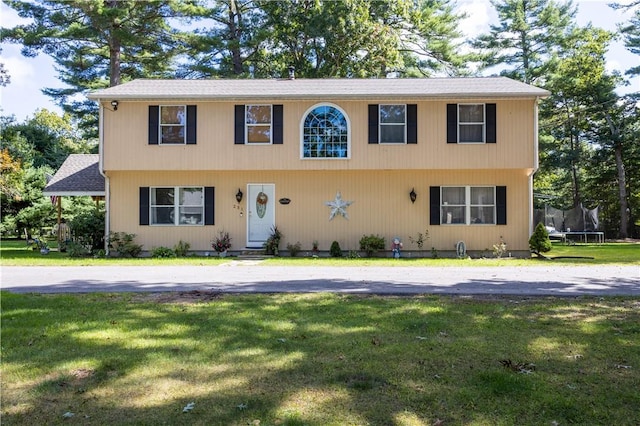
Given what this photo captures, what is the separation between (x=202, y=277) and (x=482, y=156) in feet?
34.3

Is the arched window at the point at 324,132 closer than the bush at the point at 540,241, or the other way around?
the bush at the point at 540,241

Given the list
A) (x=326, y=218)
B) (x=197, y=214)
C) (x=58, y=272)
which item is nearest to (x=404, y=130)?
(x=326, y=218)

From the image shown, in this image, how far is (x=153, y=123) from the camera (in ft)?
56.2

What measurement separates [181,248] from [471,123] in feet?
35.4

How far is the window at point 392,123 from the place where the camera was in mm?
16844

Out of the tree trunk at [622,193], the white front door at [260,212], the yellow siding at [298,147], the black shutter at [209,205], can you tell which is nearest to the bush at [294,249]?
the white front door at [260,212]

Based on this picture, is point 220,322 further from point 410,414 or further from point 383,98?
point 383,98

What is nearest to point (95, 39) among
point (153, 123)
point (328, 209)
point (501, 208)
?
point (153, 123)

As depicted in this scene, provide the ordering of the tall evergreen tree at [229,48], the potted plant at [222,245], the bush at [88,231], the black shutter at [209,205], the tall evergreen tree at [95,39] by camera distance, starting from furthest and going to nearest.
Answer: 1. the tall evergreen tree at [229,48]
2. the tall evergreen tree at [95,39]
3. the bush at [88,231]
4. the black shutter at [209,205]
5. the potted plant at [222,245]

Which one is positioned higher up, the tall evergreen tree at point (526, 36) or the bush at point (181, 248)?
the tall evergreen tree at point (526, 36)

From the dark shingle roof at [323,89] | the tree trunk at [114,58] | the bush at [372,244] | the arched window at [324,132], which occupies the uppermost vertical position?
the tree trunk at [114,58]

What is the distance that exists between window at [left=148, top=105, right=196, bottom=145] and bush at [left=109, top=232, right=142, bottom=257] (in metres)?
3.40

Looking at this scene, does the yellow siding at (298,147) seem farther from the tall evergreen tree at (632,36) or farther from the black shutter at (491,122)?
the tall evergreen tree at (632,36)

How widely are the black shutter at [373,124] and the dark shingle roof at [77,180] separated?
33.1 ft
